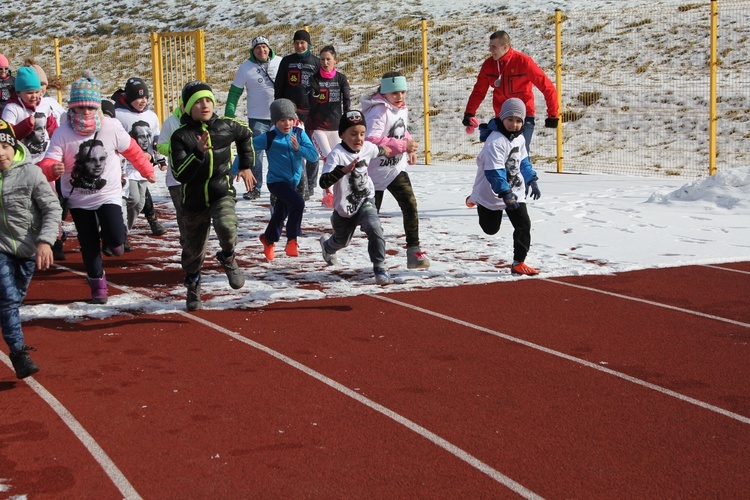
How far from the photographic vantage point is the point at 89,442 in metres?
4.71

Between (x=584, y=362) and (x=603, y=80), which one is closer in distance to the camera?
(x=584, y=362)

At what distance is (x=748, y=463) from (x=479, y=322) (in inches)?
110

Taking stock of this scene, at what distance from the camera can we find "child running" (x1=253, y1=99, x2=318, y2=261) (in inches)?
374

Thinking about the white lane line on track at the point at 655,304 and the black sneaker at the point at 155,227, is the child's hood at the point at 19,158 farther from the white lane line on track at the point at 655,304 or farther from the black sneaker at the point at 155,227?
the black sneaker at the point at 155,227

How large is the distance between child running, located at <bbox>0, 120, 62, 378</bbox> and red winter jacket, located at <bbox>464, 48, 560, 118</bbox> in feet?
20.0

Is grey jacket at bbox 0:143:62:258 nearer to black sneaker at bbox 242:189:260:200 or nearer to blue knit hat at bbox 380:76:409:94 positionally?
blue knit hat at bbox 380:76:409:94

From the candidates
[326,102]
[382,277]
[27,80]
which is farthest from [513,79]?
[27,80]

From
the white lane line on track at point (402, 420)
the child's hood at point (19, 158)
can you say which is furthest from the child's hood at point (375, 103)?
the child's hood at point (19, 158)

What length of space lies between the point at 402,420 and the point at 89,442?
1528 millimetres

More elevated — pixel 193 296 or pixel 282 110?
pixel 282 110

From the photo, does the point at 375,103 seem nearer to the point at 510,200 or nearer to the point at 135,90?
the point at 510,200

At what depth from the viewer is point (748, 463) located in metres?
4.43

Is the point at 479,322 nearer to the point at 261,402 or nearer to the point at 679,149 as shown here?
the point at 261,402

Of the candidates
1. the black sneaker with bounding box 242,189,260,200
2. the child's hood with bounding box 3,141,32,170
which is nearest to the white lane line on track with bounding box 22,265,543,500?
the child's hood with bounding box 3,141,32,170
